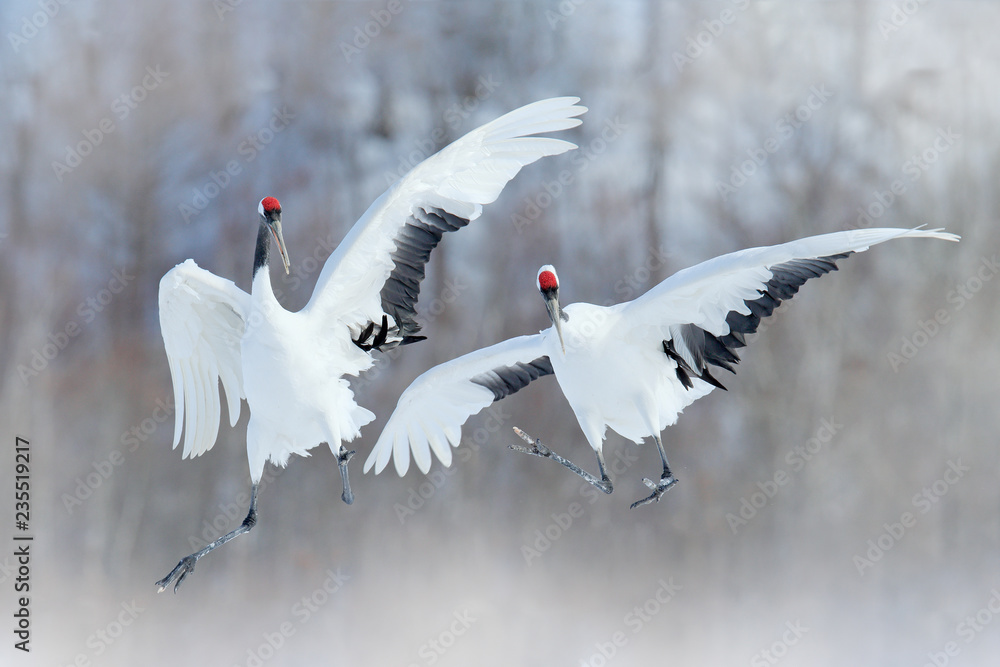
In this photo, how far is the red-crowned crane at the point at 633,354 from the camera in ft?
10.3

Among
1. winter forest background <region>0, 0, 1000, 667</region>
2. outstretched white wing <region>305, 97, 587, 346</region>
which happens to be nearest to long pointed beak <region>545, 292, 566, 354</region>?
outstretched white wing <region>305, 97, 587, 346</region>

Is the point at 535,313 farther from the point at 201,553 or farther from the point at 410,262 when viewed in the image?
the point at 201,553

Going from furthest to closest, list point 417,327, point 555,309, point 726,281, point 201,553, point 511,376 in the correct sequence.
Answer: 1. point 511,376
2. point 417,327
3. point 201,553
4. point 555,309
5. point 726,281

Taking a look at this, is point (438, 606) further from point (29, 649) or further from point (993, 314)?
point (993, 314)

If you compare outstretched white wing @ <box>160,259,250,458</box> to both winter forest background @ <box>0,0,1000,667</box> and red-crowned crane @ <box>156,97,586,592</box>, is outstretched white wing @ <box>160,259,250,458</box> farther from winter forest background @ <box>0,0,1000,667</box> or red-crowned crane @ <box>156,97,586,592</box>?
winter forest background @ <box>0,0,1000,667</box>

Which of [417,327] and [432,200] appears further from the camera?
[417,327]

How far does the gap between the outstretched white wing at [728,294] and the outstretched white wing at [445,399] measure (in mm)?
596

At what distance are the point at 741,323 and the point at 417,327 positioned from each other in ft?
4.48

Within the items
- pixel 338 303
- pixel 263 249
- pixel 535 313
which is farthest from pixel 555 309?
pixel 535 313

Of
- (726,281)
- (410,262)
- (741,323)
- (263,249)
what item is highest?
(263,249)

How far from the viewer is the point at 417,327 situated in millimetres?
3730

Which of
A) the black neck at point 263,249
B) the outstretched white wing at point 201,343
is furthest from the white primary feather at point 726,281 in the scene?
the outstretched white wing at point 201,343

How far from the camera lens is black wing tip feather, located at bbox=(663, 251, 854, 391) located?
10.2 ft

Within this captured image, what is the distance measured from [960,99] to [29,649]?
21.2 ft
